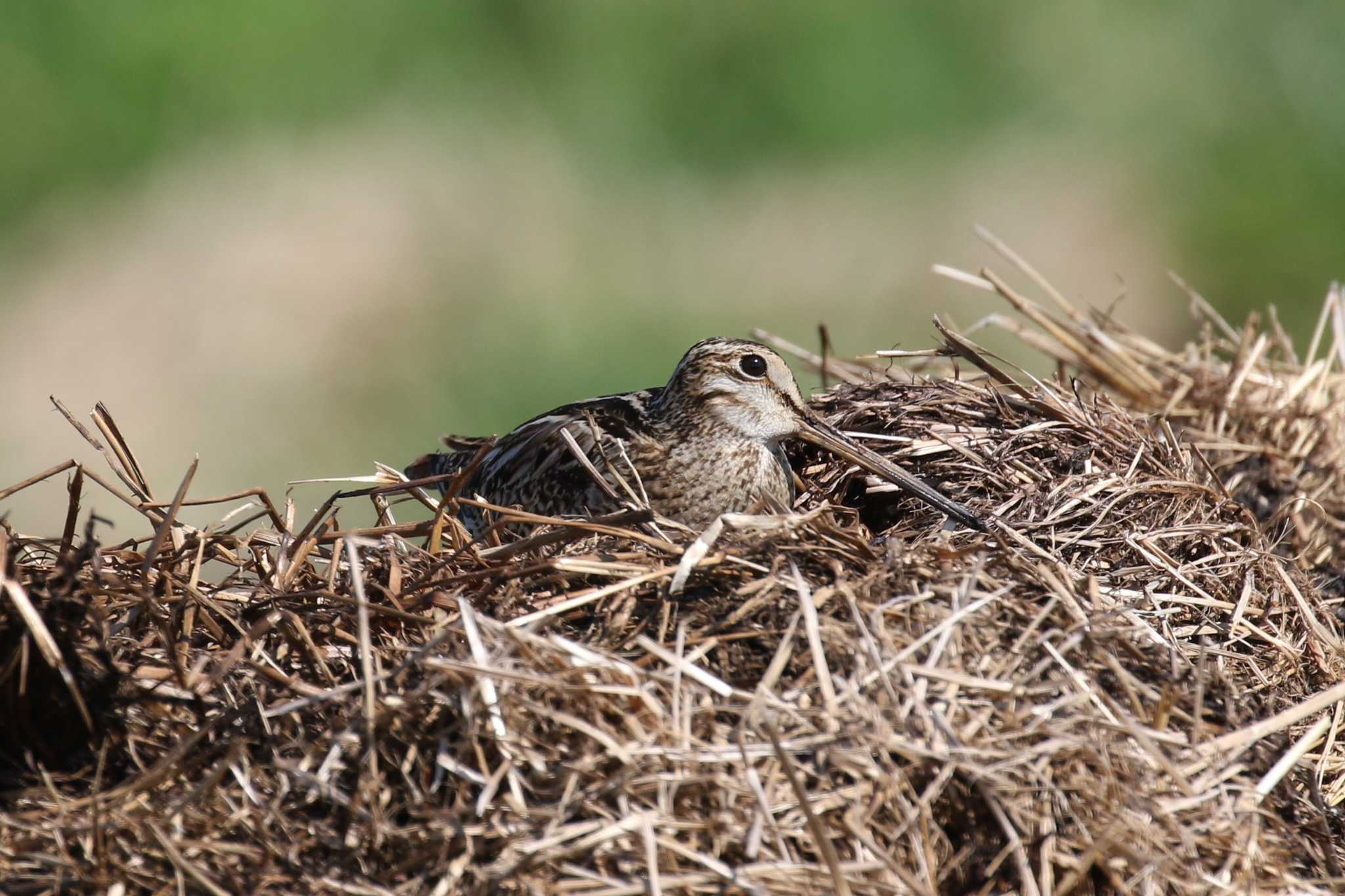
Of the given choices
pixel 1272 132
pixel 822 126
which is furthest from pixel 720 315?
pixel 1272 132

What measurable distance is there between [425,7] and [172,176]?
205 cm

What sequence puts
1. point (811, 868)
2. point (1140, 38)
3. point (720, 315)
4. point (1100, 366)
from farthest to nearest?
point (1140, 38)
point (720, 315)
point (1100, 366)
point (811, 868)

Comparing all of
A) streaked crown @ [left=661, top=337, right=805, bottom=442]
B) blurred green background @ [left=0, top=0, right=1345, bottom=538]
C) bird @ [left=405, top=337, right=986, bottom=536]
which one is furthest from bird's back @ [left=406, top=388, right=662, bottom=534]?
blurred green background @ [left=0, top=0, right=1345, bottom=538]

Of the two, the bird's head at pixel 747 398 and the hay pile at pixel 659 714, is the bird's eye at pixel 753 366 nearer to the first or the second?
the bird's head at pixel 747 398

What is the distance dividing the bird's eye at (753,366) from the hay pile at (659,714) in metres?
0.86

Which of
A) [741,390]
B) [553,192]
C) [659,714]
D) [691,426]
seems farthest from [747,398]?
[553,192]

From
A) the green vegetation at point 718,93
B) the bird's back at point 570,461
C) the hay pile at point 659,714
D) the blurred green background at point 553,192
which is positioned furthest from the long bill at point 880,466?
the green vegetation at point 718,93

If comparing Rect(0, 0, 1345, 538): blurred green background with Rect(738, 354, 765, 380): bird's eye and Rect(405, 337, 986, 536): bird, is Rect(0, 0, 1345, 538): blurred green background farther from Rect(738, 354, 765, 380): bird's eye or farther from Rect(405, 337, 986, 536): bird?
Rect(738, 354, 765, 380): bird's eye

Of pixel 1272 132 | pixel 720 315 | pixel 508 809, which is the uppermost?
pixel 1272 132

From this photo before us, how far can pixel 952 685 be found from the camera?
2391mm

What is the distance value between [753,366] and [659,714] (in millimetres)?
1607

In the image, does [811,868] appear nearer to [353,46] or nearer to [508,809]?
[508,809]

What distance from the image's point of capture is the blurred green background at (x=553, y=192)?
25.9 feet

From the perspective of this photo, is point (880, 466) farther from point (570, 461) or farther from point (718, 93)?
point (718, 93)
